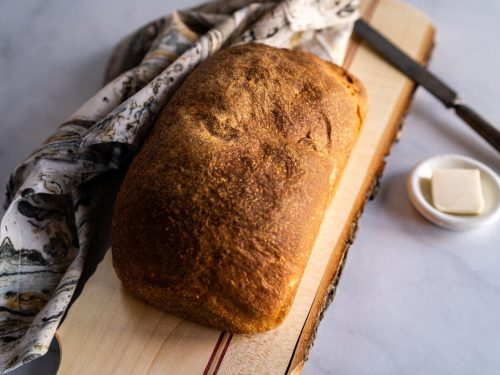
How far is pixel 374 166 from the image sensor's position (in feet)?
5.38

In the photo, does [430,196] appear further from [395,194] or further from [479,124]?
[479,124]

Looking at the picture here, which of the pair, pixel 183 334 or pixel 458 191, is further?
pixel 458 191

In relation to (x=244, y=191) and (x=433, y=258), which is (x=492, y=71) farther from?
(x=244, y=191)

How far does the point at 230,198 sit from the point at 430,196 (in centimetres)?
71

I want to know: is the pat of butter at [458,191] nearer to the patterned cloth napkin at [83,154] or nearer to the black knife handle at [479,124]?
the black knife handle at [479,124]

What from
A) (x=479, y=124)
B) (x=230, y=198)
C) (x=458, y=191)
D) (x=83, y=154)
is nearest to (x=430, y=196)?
(x=458, y=191)

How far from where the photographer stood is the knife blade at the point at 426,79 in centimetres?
175

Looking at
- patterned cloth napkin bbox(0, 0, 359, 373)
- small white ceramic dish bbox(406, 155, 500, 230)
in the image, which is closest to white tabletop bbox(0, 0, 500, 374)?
small white ceramic dish bbox(406, 155, 500, 230)

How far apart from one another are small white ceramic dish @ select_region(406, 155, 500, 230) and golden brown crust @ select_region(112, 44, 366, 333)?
0.33 m

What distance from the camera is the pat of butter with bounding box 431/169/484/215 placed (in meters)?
1.54

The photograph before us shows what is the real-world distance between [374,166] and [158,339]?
0.79 m

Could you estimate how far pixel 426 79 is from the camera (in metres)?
1.87

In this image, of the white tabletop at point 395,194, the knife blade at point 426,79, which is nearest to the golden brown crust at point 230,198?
the white tabletop at point 395,194

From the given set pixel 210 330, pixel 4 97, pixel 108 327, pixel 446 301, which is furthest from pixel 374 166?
pixel 4 97
